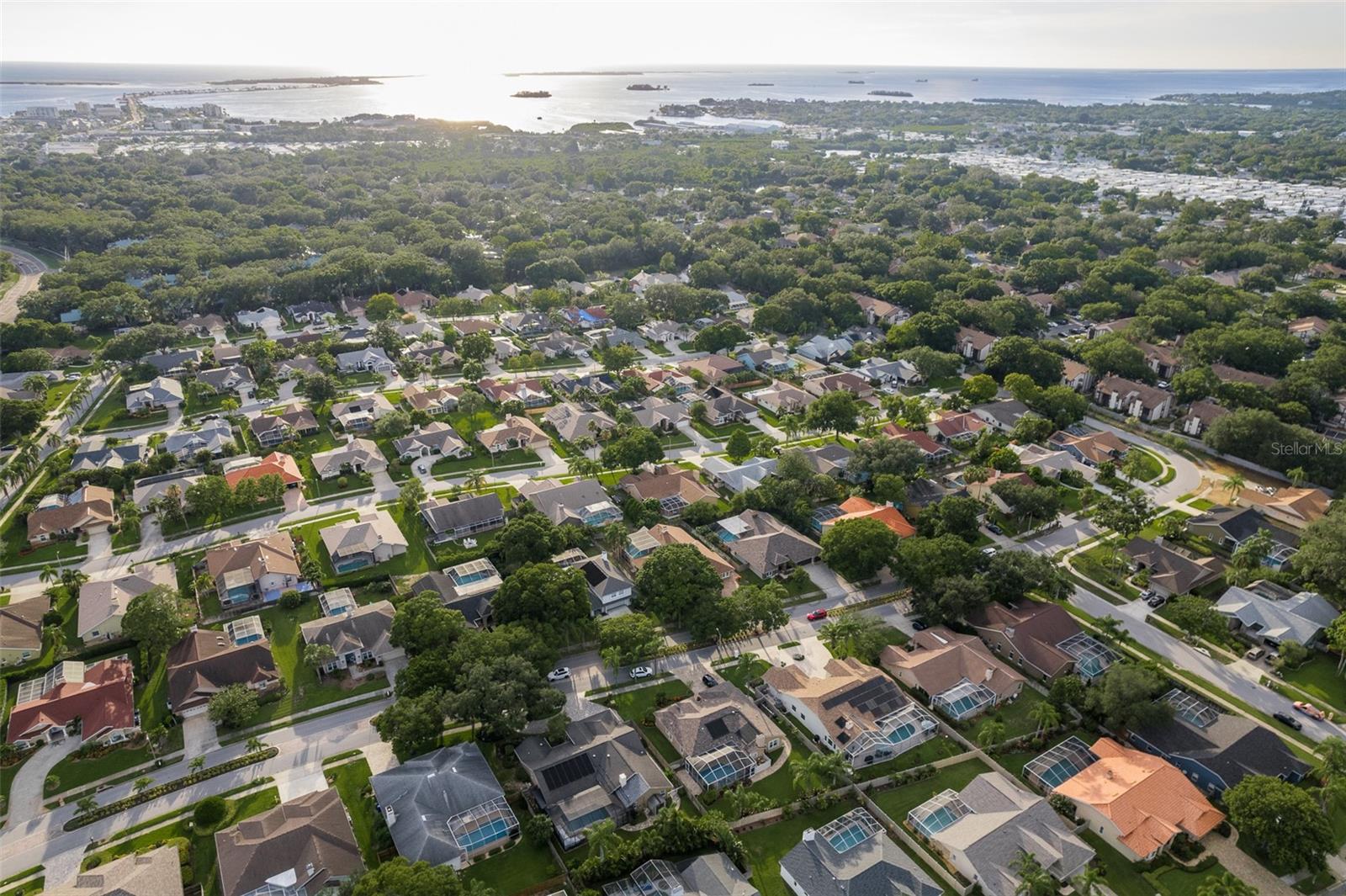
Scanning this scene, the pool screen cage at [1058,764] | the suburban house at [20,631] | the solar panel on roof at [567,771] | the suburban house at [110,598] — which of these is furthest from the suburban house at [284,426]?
the pool screen cage at [1058,764]

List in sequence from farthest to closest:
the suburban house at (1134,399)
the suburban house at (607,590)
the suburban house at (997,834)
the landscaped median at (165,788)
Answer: the suburban house at (1134,399)
the suburban house at (607,590)
the landscaped median at (165,788)
the suburban house at (997,834)

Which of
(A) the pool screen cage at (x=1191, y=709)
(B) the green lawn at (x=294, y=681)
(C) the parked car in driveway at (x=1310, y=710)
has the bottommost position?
(B) the green lawn at (x=294, y=681)

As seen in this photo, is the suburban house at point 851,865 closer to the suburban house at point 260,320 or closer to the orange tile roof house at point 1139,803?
the orange tile roof house at point 1139,803

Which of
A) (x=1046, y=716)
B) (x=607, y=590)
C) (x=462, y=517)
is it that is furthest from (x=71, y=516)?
(x=1046, y=716)

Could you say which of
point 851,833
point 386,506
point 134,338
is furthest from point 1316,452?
point 134,338

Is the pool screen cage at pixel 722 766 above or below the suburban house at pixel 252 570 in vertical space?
below

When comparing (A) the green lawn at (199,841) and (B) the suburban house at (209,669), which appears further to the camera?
(B) the suburban house at (209,669)

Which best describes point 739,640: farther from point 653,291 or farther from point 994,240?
point 994,240
